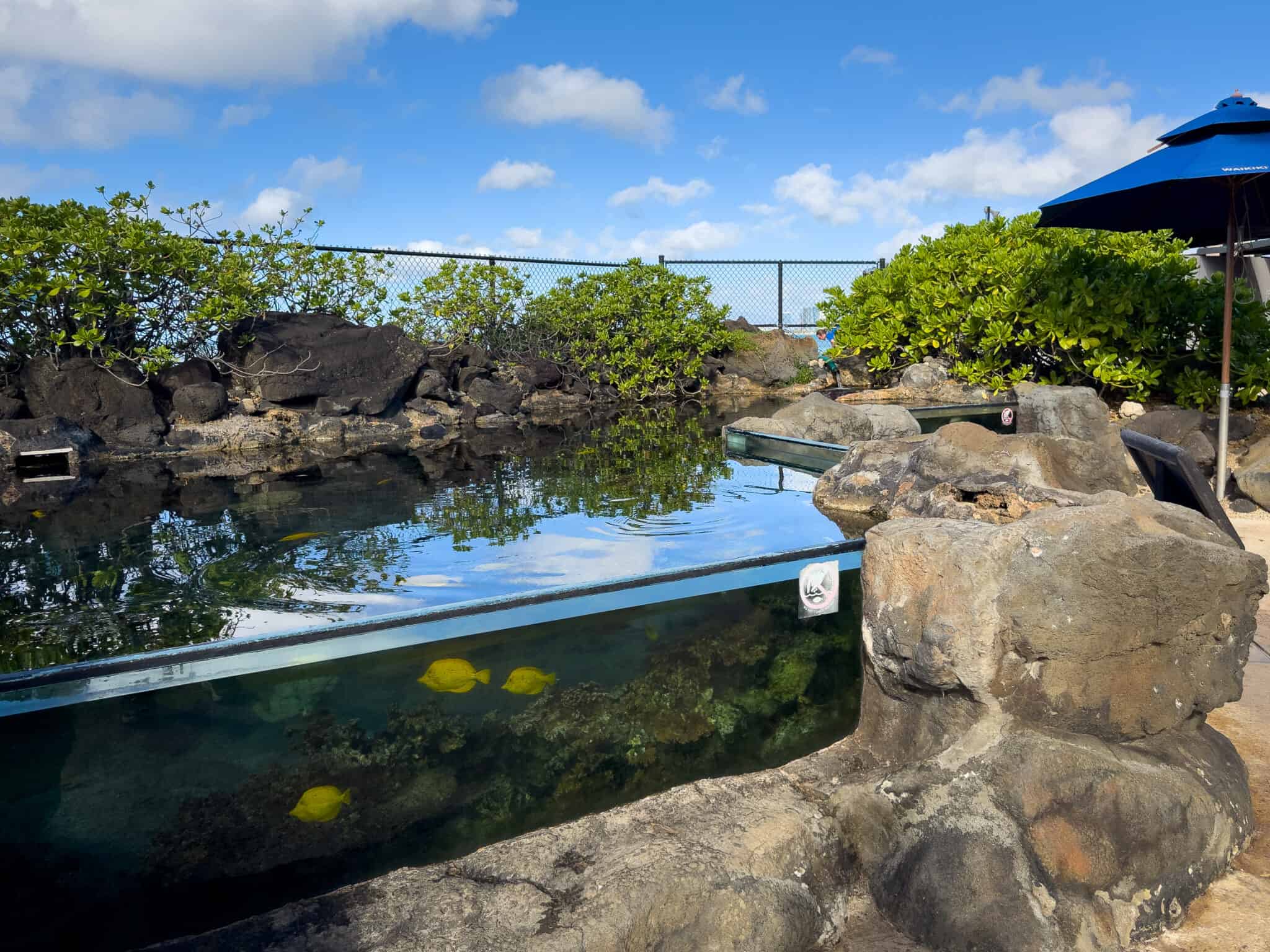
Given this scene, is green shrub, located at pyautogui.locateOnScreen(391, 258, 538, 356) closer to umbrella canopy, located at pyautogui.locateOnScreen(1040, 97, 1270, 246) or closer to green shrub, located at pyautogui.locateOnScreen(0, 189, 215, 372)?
green shrub, located at pyautogui.locateOnScreen(0, 189, 215, 372)

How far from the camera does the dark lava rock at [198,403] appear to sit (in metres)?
9.34

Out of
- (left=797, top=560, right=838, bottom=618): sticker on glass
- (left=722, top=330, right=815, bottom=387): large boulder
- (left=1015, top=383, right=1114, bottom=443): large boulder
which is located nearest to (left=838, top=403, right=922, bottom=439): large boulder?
(left=1015, top=383, right=1114, bottom=443): large boulder

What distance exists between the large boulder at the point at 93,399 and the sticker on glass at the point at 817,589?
8127 mm

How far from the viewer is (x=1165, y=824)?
2.05 meters

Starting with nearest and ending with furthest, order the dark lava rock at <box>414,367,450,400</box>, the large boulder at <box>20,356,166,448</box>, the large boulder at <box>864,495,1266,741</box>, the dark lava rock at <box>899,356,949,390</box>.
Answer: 1. the large boulder at <box>864,495,1266,741</box>
2. the large boulder at <box>20,356,166,448</box>
3. the dark lava rock at <box>899,356,949,390</box>
4. the dark lava rock at <box>414,367,450,400</box>

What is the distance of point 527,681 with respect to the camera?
2105 millimetres

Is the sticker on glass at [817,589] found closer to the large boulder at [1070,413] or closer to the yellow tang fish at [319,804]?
the yellow tang fish at [319,804]

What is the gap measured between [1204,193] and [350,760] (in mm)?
7549

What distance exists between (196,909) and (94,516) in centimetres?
409

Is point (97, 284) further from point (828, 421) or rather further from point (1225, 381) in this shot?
point (1225, 381)

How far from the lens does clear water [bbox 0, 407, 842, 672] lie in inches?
124

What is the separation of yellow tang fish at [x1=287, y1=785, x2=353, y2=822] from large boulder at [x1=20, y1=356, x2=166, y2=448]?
795cm

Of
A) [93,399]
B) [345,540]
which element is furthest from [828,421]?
[93,399]

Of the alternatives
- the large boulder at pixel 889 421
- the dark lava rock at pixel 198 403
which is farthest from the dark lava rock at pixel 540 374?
the large boulder at pixel 889 421
